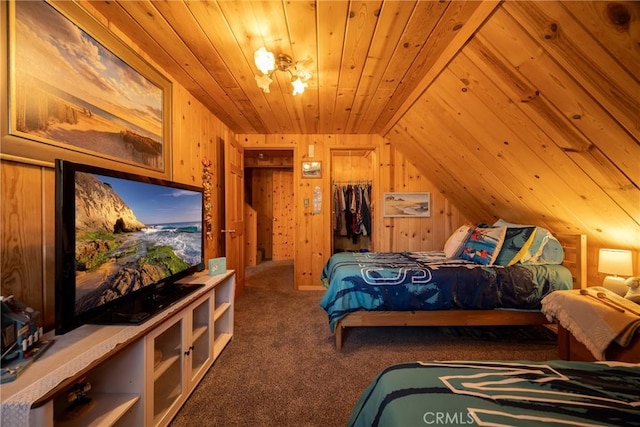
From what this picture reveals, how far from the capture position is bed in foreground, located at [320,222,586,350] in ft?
6.15

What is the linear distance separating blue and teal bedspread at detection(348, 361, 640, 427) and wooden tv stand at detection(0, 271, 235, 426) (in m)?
0.97

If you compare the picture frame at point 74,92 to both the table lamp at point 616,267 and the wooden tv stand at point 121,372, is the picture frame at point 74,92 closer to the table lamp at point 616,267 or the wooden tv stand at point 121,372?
the wooden tv stand at point 121,372

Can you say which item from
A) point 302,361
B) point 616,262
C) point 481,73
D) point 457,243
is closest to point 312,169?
point 457,243

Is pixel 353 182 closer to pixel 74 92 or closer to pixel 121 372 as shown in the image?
pixel 74 92

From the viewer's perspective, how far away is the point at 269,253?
550 centimetres

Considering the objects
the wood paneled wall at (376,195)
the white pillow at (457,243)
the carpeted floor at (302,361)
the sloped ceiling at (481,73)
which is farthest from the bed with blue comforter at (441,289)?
the wood paneled wall at (376,195)

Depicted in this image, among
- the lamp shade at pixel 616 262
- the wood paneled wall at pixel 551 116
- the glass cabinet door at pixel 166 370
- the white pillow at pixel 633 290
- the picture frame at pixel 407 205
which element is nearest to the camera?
the wood paneled wall at pixel 551 116

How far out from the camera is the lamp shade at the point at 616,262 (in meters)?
1.58

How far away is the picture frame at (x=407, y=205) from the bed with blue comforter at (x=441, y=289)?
1504mm

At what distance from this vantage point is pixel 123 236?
3.75ft

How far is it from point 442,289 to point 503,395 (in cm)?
128

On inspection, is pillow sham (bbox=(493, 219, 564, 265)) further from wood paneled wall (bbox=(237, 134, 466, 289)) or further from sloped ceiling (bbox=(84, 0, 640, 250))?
wood paneled wall (bbox=(237, 134, 466, 289))

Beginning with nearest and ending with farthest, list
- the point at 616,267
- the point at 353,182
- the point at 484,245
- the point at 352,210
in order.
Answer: the point at 616,267
the point at 484,245
the point at 352,210
the point at 353,182

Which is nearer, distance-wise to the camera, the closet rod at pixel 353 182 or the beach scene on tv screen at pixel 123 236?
the beach scene on tv screen at pixel 123 236
